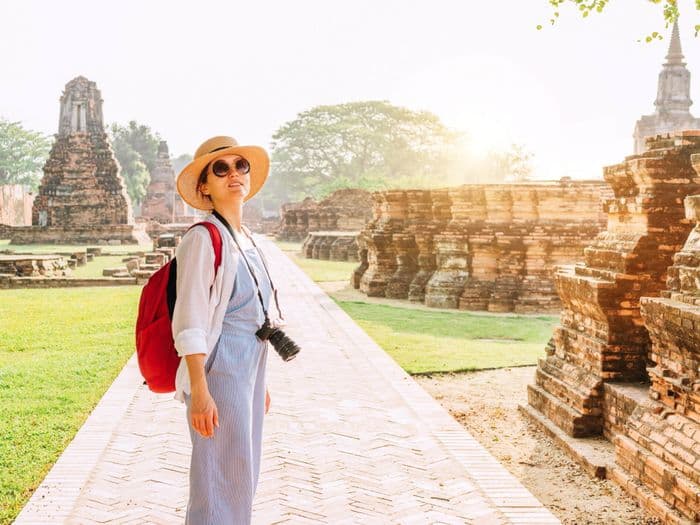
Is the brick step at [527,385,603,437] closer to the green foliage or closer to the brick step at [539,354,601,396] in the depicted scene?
the brick step at [539,354,601,396]

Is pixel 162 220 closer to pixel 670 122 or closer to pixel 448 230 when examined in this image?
pixel 670 122

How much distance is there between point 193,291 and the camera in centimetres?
278

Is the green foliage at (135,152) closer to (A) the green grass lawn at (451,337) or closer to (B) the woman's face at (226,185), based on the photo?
(A) the green grass lawn at (451,337)

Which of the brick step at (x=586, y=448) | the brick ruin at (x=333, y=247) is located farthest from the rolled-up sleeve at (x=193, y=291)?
the brick ruin at (x=333, y=247)

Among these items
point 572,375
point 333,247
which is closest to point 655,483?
point 572,375

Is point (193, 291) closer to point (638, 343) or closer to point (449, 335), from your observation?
point (638, 343)

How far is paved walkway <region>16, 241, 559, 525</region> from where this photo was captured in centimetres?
379

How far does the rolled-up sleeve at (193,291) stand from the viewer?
108 inches

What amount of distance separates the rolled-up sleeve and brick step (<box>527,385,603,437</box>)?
3.30m

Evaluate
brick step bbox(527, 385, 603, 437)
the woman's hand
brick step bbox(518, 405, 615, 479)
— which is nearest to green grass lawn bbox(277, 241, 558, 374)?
brick step bbox(527, 385, 603, 437)

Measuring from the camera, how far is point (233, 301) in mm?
2938

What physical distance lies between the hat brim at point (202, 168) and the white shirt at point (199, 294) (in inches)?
9.7

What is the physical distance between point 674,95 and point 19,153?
56839 mm

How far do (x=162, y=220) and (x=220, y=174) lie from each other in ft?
182
